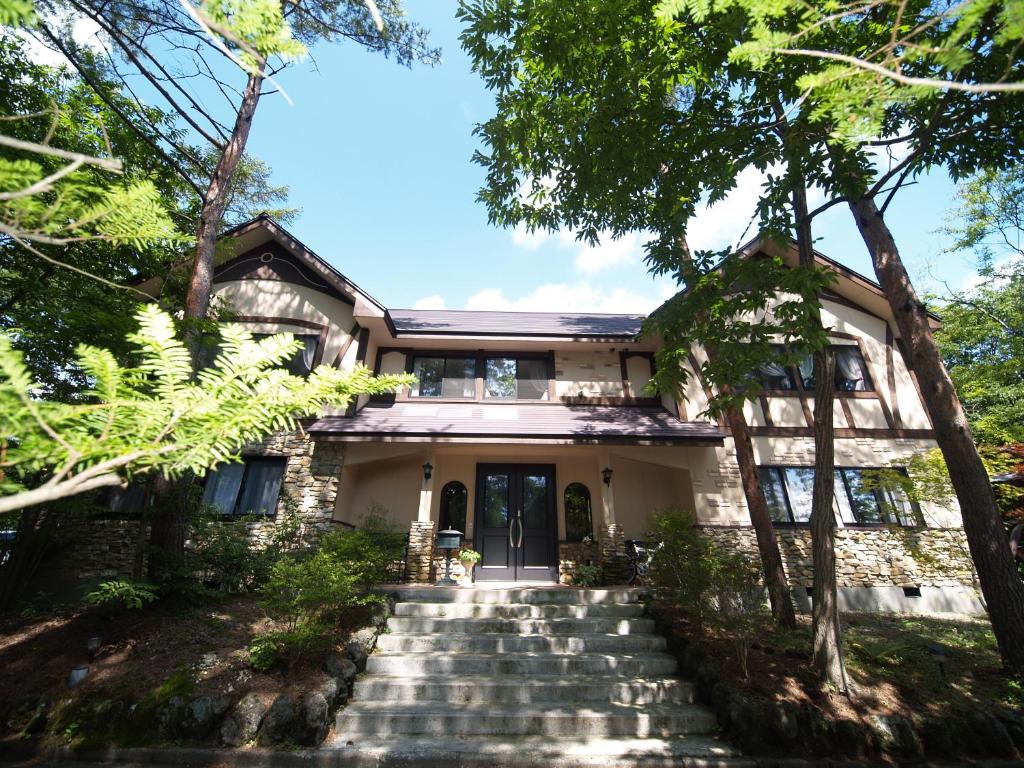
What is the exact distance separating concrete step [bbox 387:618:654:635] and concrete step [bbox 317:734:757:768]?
5.98ft

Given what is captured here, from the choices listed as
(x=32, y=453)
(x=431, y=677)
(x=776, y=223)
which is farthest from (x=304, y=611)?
(x=776, y=223)

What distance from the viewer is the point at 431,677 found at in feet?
16.5

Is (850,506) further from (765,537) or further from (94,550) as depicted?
(94,550)

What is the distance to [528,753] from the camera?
3922mm

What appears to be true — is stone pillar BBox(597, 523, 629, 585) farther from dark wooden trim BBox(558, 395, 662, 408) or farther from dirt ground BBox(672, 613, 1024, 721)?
dark wooden trim BBox(558, 395, 662, 408)

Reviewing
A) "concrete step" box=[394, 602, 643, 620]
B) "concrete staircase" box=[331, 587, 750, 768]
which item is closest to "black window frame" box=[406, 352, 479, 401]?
"concrete step" box=[394, 602, 643, 620]

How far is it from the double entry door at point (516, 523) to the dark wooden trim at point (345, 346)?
4.22 meters

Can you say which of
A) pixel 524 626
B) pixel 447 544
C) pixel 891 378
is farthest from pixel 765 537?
pixel 891 378

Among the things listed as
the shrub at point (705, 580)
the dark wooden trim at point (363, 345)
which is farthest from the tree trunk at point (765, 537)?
the dark wooden trim at point (363, 345)

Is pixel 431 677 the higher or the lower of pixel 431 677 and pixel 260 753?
the higher

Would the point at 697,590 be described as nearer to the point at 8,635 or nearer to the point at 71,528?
the point at 8,635

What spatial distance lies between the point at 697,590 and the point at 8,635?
9.07m

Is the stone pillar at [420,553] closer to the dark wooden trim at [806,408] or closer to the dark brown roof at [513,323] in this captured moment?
the dark brown roof at [513,323]

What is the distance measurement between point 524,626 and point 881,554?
7.67 metres
